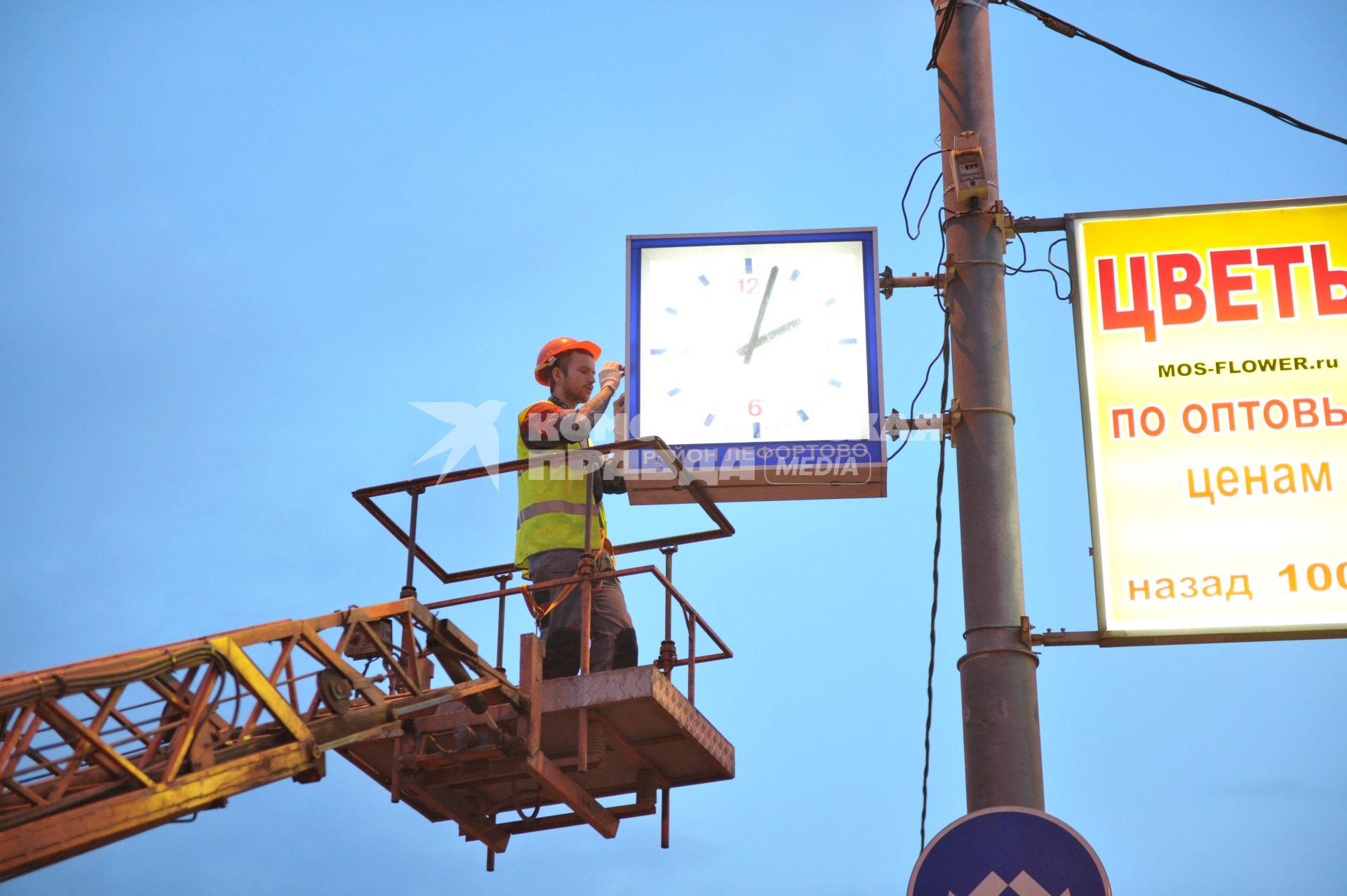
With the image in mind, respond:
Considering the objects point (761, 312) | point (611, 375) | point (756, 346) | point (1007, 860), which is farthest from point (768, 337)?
point (1007, 860)

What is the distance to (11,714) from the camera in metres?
9.17

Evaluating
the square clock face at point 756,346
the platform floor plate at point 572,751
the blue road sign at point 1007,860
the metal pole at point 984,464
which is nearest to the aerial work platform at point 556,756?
the platform floor plate at point 572,751

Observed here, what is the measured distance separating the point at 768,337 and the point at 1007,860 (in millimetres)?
5132

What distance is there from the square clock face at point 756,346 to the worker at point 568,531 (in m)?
0.64

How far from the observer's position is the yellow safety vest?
1203 centimetres

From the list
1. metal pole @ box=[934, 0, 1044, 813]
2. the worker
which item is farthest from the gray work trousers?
metal pole @ box=[934, 0, 1044, 813]

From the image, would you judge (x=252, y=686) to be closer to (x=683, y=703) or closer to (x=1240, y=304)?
(x=683, y=703)

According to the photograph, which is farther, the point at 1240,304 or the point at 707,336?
the point at 707,336

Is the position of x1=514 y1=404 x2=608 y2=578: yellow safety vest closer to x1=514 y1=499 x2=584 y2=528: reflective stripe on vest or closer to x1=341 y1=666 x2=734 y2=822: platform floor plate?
x1=514 y1=499 x2=584 y2=528: reflective stripe on vest

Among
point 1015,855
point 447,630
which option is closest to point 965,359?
point 1015,855

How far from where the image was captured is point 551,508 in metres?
12.1

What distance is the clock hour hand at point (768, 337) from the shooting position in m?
11.6

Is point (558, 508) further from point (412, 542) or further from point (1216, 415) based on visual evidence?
point (1216, 415)

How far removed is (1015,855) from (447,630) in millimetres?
5268
